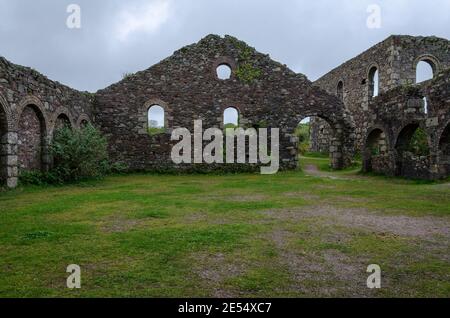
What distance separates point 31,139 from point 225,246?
10.2 metres

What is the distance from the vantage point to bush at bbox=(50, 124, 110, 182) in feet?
44.3

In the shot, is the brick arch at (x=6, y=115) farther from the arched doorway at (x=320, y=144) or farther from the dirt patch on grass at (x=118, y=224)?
the arched doorway at (x=320, y=144)

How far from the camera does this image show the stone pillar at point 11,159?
11.3 m

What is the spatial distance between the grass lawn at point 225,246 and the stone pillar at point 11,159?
1935mm

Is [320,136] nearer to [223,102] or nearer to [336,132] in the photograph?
[336,132]

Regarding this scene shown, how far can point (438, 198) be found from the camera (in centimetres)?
945

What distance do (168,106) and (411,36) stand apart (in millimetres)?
12900

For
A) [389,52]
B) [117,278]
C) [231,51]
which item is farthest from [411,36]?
[117,278]

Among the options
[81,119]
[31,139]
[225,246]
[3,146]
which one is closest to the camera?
[225,246]

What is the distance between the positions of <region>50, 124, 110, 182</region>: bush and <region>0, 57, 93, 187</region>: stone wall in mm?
392

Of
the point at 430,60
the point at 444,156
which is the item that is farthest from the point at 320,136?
the point at 444,156

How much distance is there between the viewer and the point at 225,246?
5219 millimetres

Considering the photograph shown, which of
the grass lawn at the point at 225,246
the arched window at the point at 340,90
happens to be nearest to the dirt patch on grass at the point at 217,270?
the grass lawn at the point at 225,246

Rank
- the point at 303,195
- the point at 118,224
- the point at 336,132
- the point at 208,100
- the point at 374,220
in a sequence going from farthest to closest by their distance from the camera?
the point at 336,132 < the point at 208,100 < the point at 303,195 < the point at 374,220 < the point at 118,224
